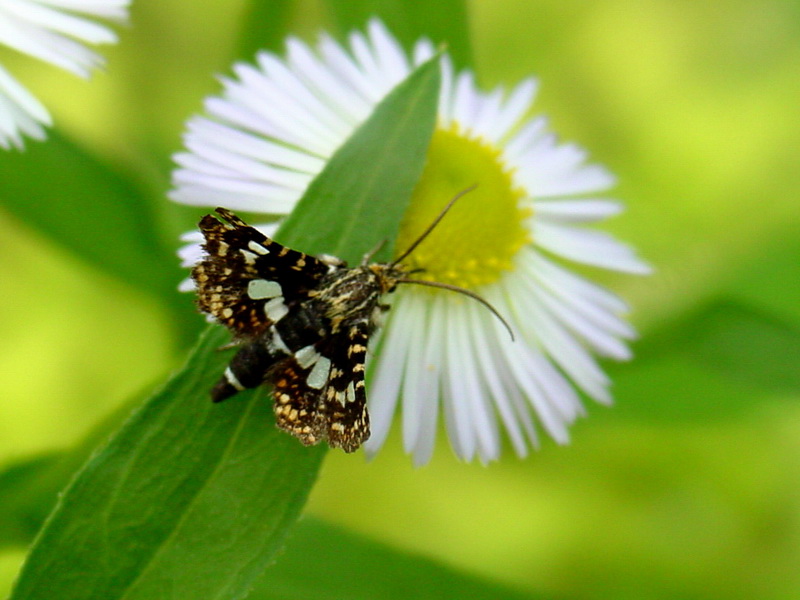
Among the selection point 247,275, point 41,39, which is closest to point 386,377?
point 247,275

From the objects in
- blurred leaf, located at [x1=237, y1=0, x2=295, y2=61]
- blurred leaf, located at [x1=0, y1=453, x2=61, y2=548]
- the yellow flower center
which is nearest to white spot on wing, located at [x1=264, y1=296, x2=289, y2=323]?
the yellow flower center

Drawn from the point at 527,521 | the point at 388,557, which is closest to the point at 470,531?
the point at 527,521

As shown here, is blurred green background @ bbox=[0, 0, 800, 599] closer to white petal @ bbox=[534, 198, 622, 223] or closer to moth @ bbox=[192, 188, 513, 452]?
white petal @ bbox=[534, 198, 622, 223]

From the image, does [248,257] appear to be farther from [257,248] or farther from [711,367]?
[711,367]

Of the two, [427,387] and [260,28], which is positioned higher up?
[260,28]

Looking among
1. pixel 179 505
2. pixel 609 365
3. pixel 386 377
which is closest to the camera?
pixel 179 505
